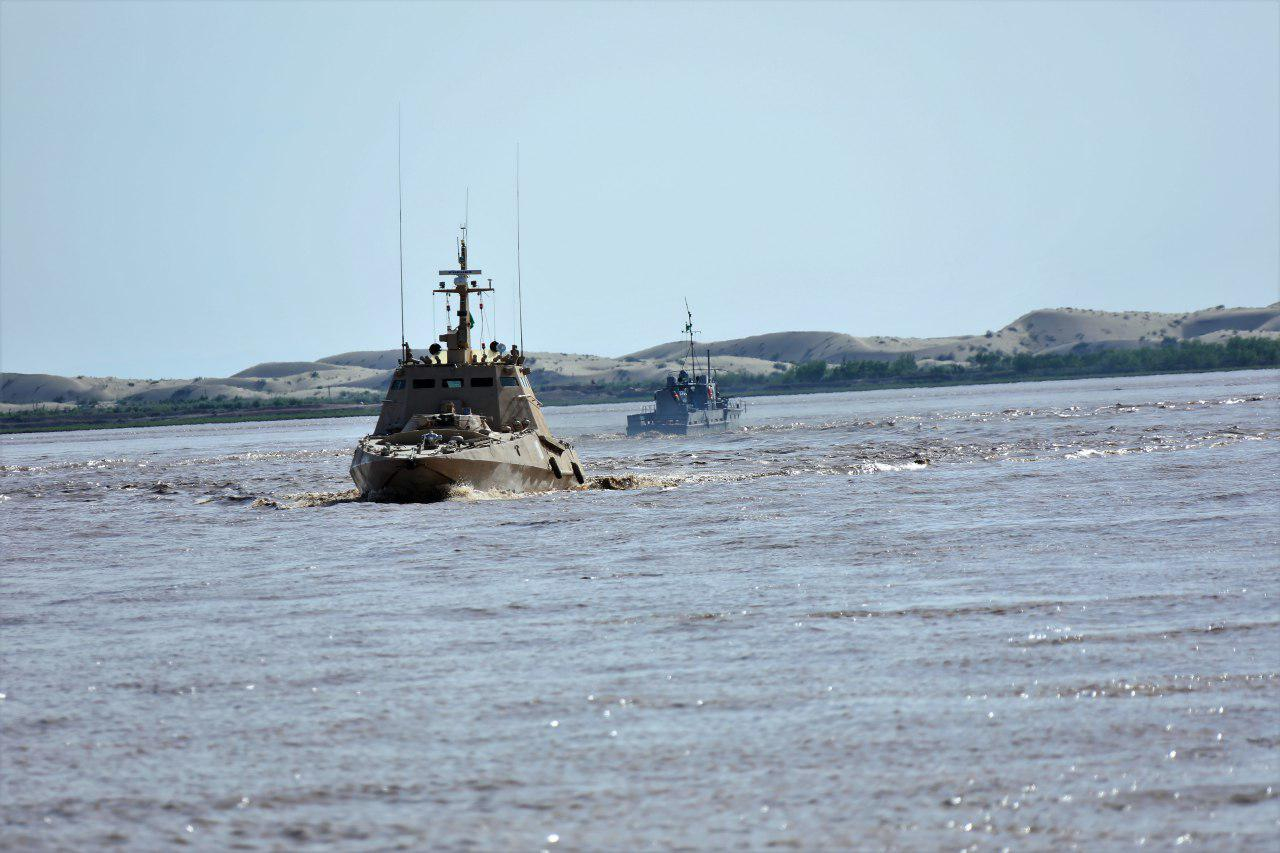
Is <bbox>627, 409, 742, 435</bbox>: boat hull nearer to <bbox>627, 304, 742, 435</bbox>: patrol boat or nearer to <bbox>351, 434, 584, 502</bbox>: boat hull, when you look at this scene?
<bbox>627, 304, 742, 435</bbox>: patrol boat

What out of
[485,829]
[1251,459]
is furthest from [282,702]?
[1251,459]

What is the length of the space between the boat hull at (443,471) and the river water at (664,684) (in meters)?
6.09

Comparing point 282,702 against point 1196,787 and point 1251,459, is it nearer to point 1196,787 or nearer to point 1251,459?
point 1196,787

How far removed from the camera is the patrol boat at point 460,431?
118ft

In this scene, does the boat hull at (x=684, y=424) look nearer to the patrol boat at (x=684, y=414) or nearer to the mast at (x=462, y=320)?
the patrol boat at (x=684, y=414)

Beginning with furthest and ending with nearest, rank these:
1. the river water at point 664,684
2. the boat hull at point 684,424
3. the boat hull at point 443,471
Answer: the boat hull at point 684,424 < the boat hull at point 443,471 < the river water at point 664,684

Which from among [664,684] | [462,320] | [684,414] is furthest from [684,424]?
[664,684]

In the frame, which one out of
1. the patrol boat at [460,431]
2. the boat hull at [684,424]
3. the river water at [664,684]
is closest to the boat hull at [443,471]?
the patrol boat at [460,431]

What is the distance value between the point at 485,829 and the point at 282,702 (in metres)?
4.28

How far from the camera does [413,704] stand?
1232 cm

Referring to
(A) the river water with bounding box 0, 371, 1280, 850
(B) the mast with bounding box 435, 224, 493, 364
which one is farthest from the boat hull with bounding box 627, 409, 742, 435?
(A) the river water with bounding box 0, 371, 1280, 850

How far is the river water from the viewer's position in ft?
29.8

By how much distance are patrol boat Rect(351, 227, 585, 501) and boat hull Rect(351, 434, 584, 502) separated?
0.02 m

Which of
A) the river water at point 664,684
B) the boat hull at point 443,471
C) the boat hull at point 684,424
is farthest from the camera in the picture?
the boat hull at point 684,424
